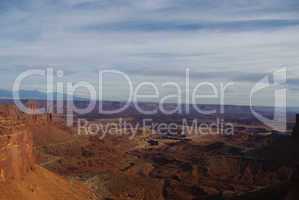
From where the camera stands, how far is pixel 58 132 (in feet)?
343

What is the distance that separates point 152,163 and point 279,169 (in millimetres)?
25000

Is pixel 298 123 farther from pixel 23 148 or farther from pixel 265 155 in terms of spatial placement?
pixel 23 148

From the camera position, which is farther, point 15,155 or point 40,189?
point 40,189

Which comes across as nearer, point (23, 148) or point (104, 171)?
point (23, 148)

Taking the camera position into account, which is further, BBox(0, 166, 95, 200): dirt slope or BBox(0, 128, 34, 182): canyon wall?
BBox(0, 128, 34, 182): canyon wall

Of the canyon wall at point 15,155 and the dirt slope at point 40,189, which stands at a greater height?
the canyon wall at point 15,155

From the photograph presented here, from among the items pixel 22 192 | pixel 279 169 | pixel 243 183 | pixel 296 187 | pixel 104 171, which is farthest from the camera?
pixel 104 171

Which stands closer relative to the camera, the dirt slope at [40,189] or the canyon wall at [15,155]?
the dirt slope at [40,189]

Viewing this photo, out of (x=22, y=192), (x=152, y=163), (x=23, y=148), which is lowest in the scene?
(x=152, y=163)

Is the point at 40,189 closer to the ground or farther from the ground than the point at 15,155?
closer to the ground

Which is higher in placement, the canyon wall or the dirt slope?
the canyon wall

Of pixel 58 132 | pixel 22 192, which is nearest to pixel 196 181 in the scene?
pixel 22 192

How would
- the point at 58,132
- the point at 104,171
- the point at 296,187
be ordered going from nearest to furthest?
the point at 296,187, the point at 104,171, the point at 58,132

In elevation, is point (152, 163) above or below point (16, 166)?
below
